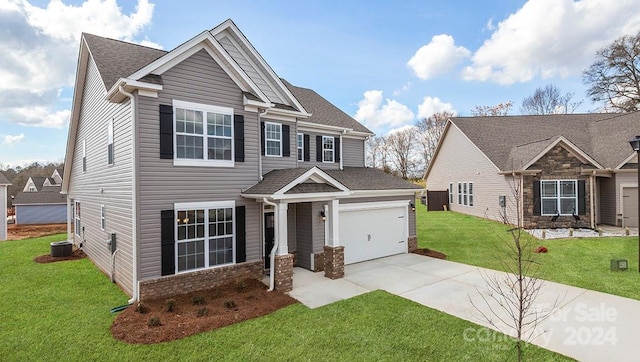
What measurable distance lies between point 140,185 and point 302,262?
18.9ft

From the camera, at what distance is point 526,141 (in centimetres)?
2244

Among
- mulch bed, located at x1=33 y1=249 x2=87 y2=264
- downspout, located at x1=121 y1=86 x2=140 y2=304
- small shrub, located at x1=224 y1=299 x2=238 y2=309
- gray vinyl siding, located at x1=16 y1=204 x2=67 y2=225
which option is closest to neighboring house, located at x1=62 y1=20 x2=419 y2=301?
downspout, located at x1=121 y1=86 x2=140 y2=304

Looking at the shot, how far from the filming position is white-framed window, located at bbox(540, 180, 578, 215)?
17.0 meters

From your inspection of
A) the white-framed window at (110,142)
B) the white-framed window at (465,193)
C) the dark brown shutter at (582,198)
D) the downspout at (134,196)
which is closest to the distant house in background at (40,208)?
the white-framed window at (110,142)

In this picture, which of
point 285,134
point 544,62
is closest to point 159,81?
point 285,134

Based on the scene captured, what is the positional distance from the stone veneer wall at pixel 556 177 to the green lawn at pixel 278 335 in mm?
13445

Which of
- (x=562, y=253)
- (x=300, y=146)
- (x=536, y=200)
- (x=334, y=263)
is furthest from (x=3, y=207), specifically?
(x=536, y=200)

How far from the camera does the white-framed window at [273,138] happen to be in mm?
10594

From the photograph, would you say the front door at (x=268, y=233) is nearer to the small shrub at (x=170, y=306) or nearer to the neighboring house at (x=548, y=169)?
the small shrub at (x=170, y=306)

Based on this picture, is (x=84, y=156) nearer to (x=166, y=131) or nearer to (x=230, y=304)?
(x=166, y=131)

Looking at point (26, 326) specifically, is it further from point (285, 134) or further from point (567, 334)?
point (567, 334)

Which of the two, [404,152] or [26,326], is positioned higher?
[404,152]

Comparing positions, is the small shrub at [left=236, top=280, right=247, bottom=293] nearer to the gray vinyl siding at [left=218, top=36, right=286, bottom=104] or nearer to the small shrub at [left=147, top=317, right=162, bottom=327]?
the small shrub at [left=147, top=317, right=162, bottom=327]

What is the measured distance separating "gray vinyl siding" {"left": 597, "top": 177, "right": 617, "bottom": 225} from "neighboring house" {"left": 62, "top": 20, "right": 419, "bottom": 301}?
14.6m
